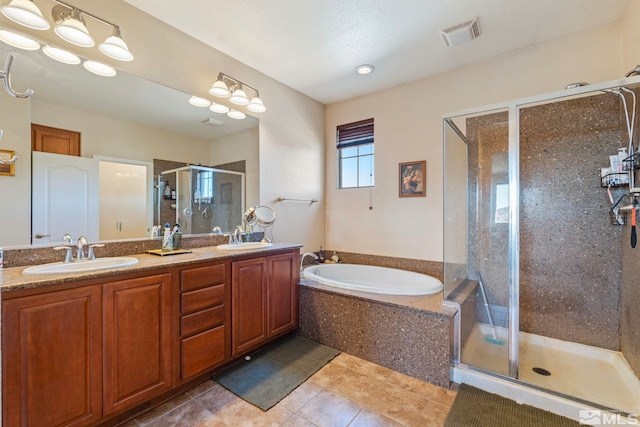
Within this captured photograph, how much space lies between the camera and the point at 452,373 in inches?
76.5

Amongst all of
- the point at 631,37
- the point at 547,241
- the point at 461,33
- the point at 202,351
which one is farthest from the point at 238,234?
the point at 631,37

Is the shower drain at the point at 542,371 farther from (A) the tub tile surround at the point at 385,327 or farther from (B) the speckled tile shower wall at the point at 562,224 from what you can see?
(A) the tub tile surround at the point at 385,327

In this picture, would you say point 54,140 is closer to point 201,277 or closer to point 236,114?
point 201,277

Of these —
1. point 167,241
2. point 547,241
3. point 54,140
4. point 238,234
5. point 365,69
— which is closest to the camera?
point 54,140

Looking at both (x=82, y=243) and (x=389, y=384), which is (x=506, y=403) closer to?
(x=389, y=384)

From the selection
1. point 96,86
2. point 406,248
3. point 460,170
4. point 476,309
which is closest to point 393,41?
point 460,170

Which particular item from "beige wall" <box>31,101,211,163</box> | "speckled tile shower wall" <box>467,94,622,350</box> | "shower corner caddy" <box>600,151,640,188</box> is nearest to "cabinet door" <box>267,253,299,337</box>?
"beige wall" <box>31,101,211,163</box>

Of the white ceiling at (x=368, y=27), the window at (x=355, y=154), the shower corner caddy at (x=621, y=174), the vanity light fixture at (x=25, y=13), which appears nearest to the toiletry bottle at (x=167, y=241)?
the vanity light fixture at (x=25, y=13)

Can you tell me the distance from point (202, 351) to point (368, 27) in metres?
2.69

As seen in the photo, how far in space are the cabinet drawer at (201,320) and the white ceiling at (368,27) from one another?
2.16 meters

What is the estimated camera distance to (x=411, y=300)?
216cm

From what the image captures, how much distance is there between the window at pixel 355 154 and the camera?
3.46m

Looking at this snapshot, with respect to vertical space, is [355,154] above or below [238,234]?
above

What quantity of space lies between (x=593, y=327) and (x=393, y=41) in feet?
9.40
